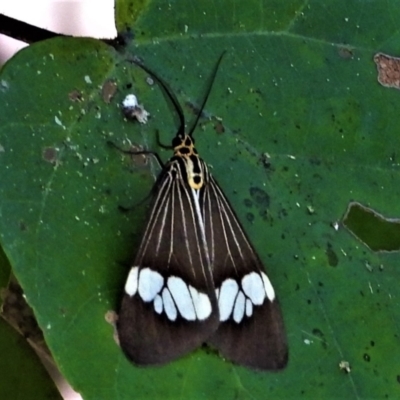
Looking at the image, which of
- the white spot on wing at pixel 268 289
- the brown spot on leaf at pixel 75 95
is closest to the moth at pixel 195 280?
the white spot on wing at pixel 268 289

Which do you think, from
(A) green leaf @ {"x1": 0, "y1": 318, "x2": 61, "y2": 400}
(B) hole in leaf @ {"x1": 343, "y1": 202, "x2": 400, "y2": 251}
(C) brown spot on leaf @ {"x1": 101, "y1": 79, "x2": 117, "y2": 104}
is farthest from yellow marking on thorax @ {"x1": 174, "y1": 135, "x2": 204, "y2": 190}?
(A) green leaf @ {"x1": 0, "y1": 318, "x2": 61, "y2": 400}

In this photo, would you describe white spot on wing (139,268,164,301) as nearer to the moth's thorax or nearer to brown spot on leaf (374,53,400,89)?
the moth's thorax

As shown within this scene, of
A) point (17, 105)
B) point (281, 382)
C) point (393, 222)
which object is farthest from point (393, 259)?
point (17, 105)

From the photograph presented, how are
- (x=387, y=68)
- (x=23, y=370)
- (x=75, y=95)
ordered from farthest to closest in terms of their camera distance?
(x=23, y=370) < (x=387, y=68) < (x=75, y=95)

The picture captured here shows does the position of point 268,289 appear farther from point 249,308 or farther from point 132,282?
point 132,282

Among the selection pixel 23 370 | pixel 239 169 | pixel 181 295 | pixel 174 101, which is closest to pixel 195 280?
pixel 181 295

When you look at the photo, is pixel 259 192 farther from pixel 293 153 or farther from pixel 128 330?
pixel 128 330
